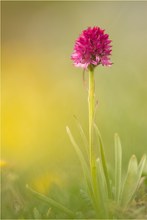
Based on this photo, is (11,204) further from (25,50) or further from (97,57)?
(25,50)

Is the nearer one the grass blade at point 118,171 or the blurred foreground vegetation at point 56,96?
the grass blade at point 118,171

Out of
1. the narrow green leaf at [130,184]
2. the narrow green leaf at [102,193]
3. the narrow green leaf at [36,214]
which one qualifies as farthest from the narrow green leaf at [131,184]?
the narrow green leaf at [36,214]

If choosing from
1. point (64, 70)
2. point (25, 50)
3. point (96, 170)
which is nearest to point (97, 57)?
point (96, 170)

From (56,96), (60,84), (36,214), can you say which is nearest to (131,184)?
(36,214)

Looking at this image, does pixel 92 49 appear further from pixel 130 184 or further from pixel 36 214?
pixel 36 214

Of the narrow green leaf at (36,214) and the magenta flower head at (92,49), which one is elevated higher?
the magenta flower head at (92,49)

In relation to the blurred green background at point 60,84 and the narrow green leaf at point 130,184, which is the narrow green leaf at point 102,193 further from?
the blurred green background at point 60,84

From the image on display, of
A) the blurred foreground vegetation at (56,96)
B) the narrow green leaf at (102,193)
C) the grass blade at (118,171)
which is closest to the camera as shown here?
the narrow green leaf at (102,193)
